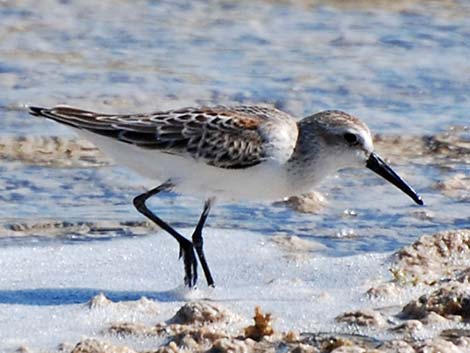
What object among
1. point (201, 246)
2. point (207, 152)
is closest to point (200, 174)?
point (207, 152)

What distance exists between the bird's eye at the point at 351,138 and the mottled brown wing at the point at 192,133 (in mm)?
458

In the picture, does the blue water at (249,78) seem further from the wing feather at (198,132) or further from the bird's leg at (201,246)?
the wing feather at (198,132)

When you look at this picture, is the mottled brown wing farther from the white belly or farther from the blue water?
the blue water

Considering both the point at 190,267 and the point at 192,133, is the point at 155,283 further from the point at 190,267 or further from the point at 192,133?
the point at 192,133

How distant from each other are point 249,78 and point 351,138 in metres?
3.61

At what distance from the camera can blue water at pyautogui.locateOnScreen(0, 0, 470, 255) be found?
25.0 feet

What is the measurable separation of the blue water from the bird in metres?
0.62

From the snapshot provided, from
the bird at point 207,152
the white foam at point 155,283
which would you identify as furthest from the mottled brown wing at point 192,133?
the white foam at point 155,283

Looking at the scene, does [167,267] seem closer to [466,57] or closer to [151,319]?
[151,319]

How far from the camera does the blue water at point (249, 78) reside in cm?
762

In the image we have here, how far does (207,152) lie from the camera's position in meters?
6.45

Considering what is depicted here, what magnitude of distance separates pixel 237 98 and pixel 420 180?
200 centimetres

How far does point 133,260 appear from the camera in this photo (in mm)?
6746

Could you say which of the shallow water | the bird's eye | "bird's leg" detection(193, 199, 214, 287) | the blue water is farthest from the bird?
the blue water
